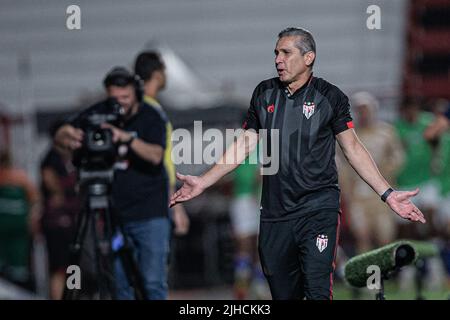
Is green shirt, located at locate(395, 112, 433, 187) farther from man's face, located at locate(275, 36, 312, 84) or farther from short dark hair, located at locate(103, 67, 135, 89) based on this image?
man's face, located at locate(275, 36, 312, 84)

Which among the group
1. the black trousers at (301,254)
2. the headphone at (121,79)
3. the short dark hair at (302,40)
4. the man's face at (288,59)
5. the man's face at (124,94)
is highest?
the short dark hair at (302,40)

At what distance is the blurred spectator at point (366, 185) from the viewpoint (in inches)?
487

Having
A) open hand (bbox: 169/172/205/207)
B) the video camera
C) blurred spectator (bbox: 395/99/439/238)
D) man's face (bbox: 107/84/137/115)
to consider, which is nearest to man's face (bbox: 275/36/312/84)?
open hand (bbox: 169/172/205/207)

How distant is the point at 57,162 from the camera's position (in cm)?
1129

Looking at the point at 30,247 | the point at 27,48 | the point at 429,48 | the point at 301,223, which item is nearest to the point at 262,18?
the point at 27,48

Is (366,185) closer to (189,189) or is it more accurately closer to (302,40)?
(189,189)

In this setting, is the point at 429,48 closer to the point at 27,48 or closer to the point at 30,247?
the point at 27,48

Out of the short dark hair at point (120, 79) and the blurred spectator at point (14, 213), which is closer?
the short dark hair at point (120, 79)

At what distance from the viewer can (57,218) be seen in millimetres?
10938

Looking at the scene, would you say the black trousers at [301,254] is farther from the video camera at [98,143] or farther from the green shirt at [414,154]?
the green shirt at [414,154]

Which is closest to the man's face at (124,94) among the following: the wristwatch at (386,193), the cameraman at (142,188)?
the cameraman at (142,188)

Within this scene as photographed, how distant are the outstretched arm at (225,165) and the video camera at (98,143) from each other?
3.35ft
